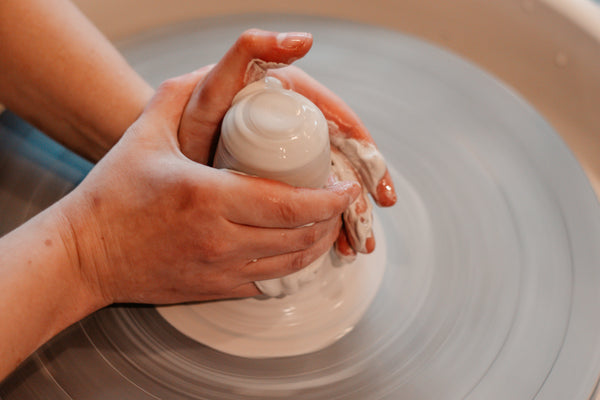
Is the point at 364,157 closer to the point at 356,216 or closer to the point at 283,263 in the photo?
the point at 356,216

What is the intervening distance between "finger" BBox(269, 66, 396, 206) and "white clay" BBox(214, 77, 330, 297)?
0.47 feet

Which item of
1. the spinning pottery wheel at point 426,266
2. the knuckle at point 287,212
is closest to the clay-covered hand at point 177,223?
the knuckle at point 287,212

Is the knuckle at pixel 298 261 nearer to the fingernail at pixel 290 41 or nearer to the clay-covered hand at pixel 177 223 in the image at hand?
the clay-covered hand at pixel 177 223

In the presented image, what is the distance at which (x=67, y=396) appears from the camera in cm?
92

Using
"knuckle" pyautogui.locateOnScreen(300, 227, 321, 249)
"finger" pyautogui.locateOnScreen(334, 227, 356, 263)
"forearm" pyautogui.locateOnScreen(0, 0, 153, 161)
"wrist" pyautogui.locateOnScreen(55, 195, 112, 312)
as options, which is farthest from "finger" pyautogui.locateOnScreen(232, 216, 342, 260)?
"forearm" pyautogui.locateOnScreen(0, 0, 153, 161)

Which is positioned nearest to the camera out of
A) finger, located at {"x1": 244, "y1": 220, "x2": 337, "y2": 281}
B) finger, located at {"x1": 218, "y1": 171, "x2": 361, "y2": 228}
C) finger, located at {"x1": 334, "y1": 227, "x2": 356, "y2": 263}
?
finger, located at {"x1": 218, "y1": 171, "x2": 361, "y2": 228}

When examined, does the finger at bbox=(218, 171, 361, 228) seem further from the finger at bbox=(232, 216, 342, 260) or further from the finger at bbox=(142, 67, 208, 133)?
the finger at bbox=(142, 67, 208, 133)

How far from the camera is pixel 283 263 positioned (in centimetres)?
94

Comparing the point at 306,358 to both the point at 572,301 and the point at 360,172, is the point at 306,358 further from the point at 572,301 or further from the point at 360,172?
the point at 572,301

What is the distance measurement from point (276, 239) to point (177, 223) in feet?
0.48

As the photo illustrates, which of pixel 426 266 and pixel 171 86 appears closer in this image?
pixel 171 86

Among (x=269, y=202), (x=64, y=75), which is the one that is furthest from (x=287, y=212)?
(x=64, y=75)

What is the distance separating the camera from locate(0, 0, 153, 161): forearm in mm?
1116

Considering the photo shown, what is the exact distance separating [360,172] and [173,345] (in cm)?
44
